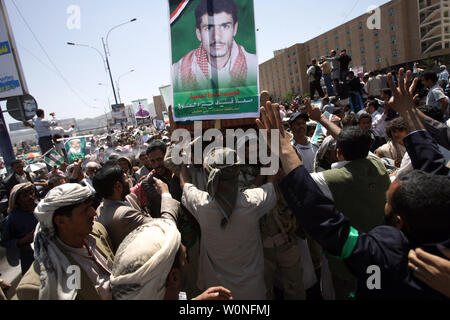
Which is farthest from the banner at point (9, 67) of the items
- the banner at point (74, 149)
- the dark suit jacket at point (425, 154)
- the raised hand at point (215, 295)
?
the dark suit jacket at point (425, 154)

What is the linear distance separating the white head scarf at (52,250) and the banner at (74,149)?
589 centimetres

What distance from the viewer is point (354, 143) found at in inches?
79.0

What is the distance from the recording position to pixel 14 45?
798 centimetres

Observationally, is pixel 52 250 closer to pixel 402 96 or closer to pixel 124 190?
pixel 124 190

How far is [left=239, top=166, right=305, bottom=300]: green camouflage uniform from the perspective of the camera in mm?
2223

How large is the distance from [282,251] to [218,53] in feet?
6.33

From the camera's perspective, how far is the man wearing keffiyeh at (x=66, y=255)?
1.35m

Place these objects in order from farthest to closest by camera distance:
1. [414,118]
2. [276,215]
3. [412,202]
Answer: [276,215] → [414,118] → [412,202]

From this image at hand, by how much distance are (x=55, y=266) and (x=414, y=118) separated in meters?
2.25

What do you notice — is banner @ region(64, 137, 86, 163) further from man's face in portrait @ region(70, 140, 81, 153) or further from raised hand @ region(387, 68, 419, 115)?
raised hand @ region(387, 68, 419, 115)

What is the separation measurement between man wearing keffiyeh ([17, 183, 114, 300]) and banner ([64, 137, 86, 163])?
584 cm

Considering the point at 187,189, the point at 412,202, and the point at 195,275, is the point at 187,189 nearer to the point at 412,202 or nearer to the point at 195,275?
the point at 195,275

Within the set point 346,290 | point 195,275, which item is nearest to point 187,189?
point 195,275

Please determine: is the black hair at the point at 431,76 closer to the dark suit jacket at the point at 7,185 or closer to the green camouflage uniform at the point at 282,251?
the green camouflage uniform at the point at 282,251
